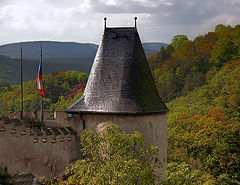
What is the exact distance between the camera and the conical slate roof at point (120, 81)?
11594 millimetres

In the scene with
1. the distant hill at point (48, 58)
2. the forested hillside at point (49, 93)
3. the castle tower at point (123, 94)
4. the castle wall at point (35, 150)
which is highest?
the distant hill at point (48, 58)

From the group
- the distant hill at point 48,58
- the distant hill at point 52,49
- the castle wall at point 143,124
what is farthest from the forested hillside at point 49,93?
the castle wall at point 143,124

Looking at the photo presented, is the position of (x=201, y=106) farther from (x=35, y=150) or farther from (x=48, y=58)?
(x=48, y=58)

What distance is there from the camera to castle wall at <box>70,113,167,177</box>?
11375 mm

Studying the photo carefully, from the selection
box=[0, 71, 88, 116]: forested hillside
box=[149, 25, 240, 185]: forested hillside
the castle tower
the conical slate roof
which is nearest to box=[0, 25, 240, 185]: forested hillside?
box=[149, 25, 240, 185]: forested hillside

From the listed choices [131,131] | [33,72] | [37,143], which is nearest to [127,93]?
[131,131]

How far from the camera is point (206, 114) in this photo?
1629 inches

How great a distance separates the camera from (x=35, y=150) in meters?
10.7

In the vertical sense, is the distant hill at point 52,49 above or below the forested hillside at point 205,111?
above

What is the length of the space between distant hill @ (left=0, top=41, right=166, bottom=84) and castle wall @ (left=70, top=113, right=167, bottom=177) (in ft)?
261

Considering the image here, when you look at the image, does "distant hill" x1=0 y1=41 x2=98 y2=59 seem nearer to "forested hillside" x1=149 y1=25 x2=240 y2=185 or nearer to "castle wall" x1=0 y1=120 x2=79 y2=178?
"forested hillside" x1=149 y1=25 x2=240 y2=185

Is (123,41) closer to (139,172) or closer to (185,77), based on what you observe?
(139,172)

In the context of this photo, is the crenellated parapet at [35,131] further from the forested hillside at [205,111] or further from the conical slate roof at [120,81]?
the forested hillside at [205,111]

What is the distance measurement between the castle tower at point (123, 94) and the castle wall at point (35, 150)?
1.02m
